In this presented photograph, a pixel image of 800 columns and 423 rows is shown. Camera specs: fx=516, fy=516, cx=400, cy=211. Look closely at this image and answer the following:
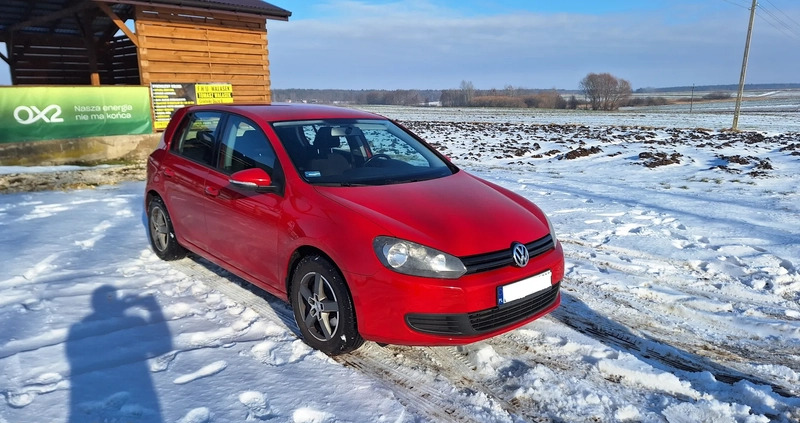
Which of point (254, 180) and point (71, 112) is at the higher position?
point (71, 112)

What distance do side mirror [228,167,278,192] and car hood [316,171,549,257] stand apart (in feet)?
1.29

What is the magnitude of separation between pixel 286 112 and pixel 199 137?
3.14 ft

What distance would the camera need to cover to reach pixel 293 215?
3414 mm

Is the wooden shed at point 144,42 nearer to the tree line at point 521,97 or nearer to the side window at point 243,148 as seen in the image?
the side window at point 243,148

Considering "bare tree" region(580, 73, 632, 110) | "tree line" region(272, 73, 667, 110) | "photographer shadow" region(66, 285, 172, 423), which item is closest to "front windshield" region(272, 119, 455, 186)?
"photographer shadow" region(66, 285, 172, 423)

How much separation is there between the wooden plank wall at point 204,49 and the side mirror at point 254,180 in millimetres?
10466

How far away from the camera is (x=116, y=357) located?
319 cm

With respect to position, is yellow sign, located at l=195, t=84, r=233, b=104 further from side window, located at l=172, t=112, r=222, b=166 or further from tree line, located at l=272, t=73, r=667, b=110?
tree line, located at l=272, t=73, r=667, b=110

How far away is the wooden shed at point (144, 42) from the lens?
40.8 feet

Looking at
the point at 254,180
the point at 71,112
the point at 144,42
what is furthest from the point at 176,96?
the point at 254,180

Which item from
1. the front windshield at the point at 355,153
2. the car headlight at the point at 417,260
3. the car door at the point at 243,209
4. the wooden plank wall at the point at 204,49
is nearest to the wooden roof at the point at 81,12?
the wooden plank wall at the point at 204,49

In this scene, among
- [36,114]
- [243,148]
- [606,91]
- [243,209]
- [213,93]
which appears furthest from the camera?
[606,91]

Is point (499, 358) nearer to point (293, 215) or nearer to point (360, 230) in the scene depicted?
point (360, 230)

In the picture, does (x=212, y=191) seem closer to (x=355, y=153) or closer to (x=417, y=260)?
(x=355, y=153)
